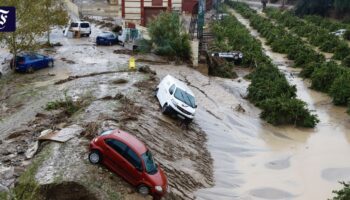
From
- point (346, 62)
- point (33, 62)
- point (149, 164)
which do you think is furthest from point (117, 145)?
point (346, 62)

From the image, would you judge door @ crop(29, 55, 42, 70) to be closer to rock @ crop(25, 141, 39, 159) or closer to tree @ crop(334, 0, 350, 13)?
rock @ crop(25, 141, 39, 159)

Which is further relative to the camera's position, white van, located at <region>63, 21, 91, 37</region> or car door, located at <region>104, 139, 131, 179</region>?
white van, located at <region>63, 21, 91, 37</region>

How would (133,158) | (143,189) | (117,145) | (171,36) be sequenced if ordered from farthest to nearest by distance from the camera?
(171,36), (117,145), (133,158), (143,189)

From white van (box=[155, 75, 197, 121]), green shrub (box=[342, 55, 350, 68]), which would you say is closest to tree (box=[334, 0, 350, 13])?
green shrub (box=[342, 55, 350, 68])

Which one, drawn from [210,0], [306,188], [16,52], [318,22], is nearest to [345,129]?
[306,188]

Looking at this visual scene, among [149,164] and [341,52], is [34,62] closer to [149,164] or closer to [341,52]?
[149,164]

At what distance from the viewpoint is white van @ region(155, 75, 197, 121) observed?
24.6 meters

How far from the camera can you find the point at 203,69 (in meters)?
A: 40.8

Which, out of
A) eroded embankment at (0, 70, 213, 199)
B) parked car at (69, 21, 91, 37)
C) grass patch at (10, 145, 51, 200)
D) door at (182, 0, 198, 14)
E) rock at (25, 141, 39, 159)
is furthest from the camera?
door at (182, 0, 198, 14)

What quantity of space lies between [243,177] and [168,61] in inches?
809

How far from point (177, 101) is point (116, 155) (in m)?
9.29

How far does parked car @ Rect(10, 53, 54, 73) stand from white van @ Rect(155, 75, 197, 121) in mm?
13477

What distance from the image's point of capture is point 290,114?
96.7ft

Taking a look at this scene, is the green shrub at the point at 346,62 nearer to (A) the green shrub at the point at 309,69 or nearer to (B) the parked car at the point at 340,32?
(A) the green shrub at the point at 309,69
